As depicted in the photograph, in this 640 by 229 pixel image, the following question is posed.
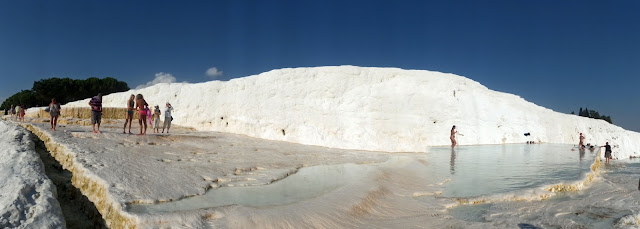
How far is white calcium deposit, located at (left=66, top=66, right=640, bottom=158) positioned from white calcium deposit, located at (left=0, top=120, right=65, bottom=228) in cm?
1122

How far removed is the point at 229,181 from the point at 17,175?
2.84 meters

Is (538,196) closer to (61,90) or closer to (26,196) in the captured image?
(26,196)

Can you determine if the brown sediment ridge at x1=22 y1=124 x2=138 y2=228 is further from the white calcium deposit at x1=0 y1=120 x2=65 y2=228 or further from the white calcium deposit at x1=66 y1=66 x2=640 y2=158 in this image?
the white calcium deposit at x1=66 y1=66 x2=640 y2=158

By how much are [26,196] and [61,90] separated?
5472cm

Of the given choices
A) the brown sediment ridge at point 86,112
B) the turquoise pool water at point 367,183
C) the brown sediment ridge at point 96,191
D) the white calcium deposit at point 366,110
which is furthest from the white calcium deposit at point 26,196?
the brown sediment ridge at point 86,112

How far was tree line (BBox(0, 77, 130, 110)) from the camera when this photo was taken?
4717 centimetres

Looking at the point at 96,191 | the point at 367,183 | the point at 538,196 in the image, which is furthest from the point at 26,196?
the point at 538,196

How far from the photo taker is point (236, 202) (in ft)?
15.4

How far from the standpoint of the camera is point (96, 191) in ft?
15.4

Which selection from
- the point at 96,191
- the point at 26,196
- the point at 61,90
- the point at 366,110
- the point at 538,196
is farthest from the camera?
the point at 61,90

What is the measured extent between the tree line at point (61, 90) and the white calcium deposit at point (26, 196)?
51561 mm

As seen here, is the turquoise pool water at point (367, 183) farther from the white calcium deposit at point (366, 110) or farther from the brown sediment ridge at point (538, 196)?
the white calcium deposit at point (366, 110)

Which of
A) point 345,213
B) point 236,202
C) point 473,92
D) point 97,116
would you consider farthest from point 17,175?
point 473,92

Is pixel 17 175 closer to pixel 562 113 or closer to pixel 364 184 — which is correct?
pixel 364 184
